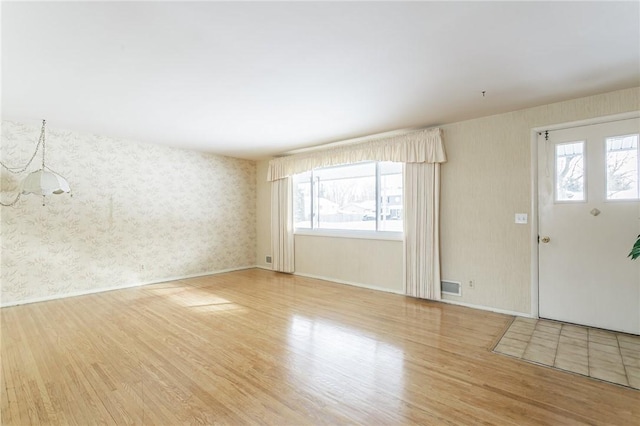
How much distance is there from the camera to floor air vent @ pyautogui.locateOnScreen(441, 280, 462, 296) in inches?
159

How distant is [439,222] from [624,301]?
2.00 metres

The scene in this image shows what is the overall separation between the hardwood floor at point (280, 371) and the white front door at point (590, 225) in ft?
2.93

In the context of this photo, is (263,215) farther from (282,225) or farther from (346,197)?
(346,197)

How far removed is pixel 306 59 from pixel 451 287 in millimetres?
3463

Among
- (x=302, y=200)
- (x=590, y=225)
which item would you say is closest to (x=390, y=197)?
(x=302, y=200)

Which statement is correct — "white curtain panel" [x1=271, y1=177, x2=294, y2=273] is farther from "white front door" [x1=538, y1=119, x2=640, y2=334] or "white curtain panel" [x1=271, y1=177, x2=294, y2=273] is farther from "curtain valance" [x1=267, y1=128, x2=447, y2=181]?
"white front door" [x1=538, y1=119, x2=640, y2=334]

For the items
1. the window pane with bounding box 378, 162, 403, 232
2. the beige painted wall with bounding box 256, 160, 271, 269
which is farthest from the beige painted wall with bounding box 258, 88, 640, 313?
the beige painted wall with bounding box 256, 160, 271, 269

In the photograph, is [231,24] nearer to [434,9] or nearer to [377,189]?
[434,9]

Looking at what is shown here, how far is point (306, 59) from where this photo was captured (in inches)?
94.2

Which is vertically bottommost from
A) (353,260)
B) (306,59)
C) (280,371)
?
(280,371)

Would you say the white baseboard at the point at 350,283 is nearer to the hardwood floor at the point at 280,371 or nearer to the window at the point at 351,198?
the hardwood floor at the point at 280,371

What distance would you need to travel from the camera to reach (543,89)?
9.82 ft

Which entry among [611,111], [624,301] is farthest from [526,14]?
[624,301]

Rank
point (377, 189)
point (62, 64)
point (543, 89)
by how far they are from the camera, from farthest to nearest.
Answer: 1. point (377, 189)
2. point (543, 89)
3. point (62, 64)
